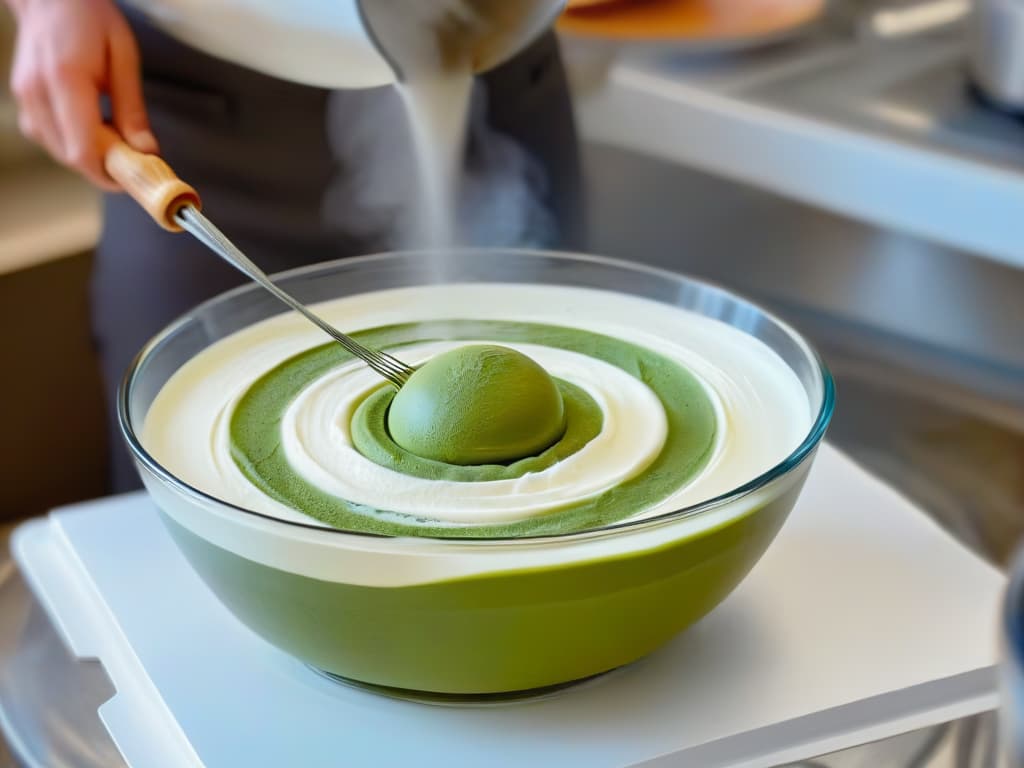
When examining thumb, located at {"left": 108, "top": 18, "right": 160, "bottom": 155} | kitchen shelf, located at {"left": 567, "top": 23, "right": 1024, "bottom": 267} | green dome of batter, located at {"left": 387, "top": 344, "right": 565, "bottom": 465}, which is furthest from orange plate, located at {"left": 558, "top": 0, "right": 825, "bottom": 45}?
green dome of batter, located at {"left": 387, "top": 344, "right": 565, "bottom": 465}

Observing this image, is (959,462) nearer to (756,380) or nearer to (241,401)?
(756,380)

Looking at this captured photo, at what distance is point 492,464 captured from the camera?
0.65 meters

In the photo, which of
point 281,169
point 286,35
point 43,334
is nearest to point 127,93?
point 286,35

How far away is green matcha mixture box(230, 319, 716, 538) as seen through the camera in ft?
1.98

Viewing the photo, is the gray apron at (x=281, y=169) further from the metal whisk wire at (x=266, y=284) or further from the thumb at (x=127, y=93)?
the metal whisk wire at (x=266, y=284)

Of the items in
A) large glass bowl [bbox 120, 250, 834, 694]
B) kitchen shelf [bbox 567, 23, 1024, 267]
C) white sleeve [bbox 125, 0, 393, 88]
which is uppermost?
kitchen shelf [bbox 567, 23, 1024, 267]

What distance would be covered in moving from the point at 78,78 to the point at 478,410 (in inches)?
17.0

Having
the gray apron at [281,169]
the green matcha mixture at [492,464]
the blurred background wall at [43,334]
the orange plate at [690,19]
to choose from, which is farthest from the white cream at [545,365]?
the blurred background wall at [43,334]

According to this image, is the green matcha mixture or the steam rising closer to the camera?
the green matcha mixture

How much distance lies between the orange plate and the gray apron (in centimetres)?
40

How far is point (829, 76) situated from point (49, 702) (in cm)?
123

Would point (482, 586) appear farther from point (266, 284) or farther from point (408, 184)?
point (408, 184)

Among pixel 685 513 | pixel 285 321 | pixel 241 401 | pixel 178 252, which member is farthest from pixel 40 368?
pixel 685 513

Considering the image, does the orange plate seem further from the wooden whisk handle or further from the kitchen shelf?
the wooden whisk handle
